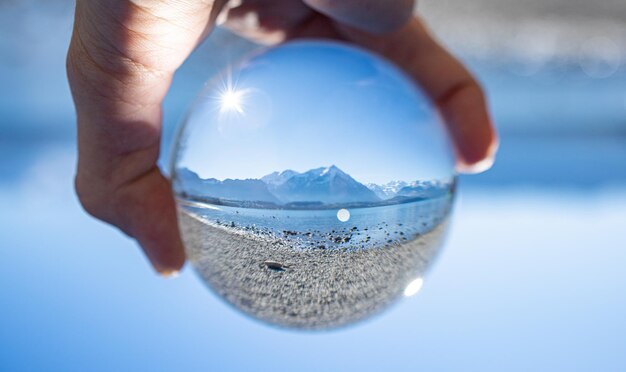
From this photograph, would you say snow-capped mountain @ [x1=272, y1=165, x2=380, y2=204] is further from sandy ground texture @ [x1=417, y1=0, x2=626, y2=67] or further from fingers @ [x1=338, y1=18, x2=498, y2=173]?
sandy ground texture @ [x1=417, y1=0, x2=626, y2=67]

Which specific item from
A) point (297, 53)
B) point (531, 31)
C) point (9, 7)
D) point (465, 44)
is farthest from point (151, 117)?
point (531, 31)

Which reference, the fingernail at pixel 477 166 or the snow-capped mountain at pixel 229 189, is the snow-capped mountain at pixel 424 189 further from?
the fingernail at pixel 477 166

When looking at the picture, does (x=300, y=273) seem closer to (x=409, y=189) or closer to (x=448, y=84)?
(x=409, y=189)

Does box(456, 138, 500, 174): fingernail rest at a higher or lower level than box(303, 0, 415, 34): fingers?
lower

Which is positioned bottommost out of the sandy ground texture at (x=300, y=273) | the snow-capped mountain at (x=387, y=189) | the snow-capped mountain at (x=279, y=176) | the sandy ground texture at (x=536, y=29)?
the sandy ground texture at (x=536, y=29)

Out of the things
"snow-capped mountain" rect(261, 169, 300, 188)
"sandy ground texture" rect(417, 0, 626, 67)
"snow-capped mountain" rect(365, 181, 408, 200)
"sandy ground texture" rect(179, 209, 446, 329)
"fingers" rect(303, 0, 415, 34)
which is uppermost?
"fingers" rect(303, 0, 415, 34)

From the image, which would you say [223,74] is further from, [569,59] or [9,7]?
[569,59]

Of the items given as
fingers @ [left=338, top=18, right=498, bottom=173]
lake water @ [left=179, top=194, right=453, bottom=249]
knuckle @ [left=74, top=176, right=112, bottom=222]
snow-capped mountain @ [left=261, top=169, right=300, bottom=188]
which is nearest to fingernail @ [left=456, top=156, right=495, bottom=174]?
fingers @ [left=338, top=18, right=498, bottom=173]

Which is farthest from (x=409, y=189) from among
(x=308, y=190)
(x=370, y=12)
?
(x=370, y=12)

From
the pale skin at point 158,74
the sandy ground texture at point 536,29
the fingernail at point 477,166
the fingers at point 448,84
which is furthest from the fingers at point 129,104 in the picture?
the sandy ground texture at point 536,29
